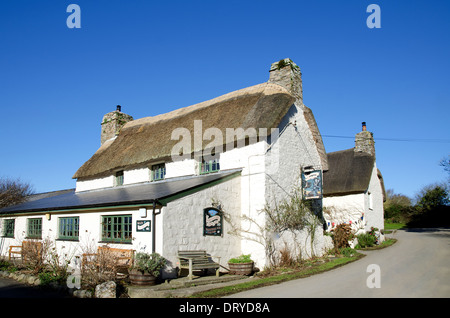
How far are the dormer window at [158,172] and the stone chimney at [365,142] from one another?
1421 cm

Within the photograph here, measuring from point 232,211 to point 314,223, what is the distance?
14.8 feet

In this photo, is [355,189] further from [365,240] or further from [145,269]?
[145,269]

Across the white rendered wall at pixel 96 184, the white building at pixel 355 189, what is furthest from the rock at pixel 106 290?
the white building at pixel 355 189

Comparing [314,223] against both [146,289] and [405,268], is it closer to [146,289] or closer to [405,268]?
[405,268]

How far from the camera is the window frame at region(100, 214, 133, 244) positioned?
1152cm

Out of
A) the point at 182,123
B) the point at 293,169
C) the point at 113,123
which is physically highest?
the point at 113,123

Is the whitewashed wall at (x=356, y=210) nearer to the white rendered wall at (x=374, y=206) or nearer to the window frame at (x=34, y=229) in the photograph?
the white rendered wall at (x=374, y=206)

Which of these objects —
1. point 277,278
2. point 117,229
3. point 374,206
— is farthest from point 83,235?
point 374,206

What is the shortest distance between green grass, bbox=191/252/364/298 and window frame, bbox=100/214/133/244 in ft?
11.9

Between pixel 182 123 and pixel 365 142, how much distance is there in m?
13.3

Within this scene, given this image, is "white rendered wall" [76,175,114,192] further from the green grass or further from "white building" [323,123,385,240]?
"white building" [323,123,385,240]

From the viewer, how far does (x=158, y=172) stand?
54.0ft
